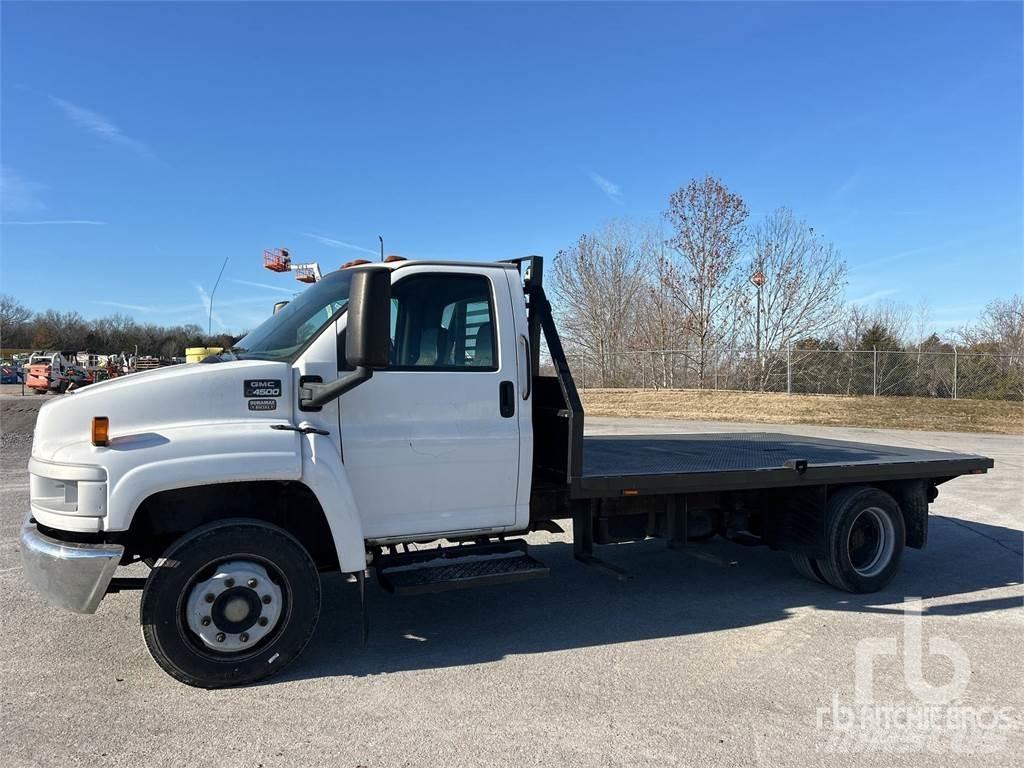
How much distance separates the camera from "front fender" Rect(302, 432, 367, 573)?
159 inches

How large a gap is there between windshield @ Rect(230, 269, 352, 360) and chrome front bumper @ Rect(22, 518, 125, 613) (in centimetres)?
133

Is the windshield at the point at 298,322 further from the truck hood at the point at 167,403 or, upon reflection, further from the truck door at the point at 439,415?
the truck door at the point at 439,415

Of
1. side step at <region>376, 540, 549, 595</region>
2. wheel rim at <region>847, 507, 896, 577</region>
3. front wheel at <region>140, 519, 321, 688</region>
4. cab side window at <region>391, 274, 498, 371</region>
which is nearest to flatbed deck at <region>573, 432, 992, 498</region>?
wheel rim at <region>847, 507, 896, 577</region>

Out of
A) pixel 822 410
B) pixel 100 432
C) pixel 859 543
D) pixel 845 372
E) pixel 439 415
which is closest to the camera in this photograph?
pixel 100 432

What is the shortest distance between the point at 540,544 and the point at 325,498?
3683 millimetres

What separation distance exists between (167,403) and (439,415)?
1.49m

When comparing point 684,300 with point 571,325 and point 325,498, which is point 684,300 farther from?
point 325,498

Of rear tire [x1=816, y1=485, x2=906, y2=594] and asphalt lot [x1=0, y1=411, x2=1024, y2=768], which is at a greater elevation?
rear tire [x1=816, y1=485, x2=906, y2=594]

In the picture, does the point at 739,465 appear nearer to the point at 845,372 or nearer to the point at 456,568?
the point at 456,568

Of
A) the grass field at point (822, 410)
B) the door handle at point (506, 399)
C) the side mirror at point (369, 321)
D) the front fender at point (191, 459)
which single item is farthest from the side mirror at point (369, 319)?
the grass field at point (822, 410)

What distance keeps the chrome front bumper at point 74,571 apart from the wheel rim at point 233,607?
0.42m

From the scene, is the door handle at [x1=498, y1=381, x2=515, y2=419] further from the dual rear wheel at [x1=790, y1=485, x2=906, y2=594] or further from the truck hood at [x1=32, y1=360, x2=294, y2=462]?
the dual rear wheel at [x1=790, y1=485, x2=906, y2=594]

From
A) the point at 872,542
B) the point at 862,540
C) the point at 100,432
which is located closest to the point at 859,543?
the point at 862,540

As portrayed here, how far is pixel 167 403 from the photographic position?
12.9 ft
